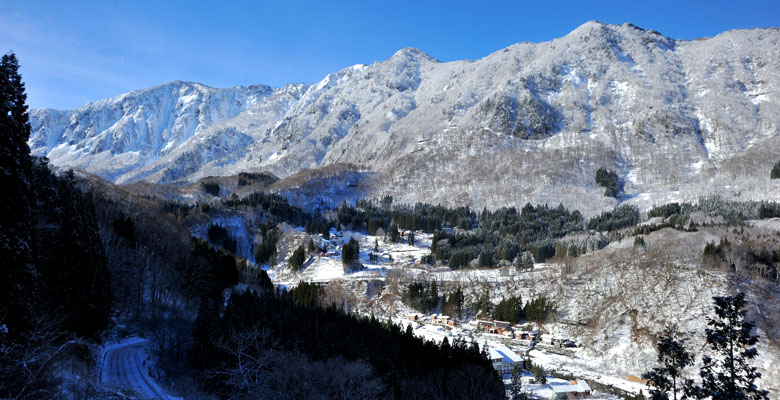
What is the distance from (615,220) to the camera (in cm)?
17500

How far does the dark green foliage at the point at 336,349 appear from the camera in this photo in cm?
3988

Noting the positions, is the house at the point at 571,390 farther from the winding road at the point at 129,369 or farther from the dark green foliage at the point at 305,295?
the winding road at the point at 129,369

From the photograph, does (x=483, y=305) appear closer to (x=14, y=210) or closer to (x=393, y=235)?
(x=393, y=235)

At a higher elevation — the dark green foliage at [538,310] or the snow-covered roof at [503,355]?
the dark green foliage at [538,310]

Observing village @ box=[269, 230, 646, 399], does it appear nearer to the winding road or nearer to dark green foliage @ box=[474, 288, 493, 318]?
dark green foliage @ box=[474, 288, 493, 318]

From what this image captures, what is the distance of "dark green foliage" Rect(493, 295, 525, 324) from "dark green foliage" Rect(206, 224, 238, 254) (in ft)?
267

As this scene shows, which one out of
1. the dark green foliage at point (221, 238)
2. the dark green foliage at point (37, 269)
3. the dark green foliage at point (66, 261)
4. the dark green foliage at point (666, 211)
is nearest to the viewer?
the dark green foliage at point (37, 269)

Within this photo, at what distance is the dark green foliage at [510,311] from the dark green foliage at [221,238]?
81.4 metres

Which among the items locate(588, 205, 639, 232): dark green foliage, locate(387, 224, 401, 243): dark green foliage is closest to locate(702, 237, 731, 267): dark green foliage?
locate(588, 205, 639, 232): dark green foliage

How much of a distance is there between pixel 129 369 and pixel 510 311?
256ft

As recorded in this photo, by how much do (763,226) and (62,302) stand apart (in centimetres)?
17515

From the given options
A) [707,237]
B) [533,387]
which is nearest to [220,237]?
[533,387]

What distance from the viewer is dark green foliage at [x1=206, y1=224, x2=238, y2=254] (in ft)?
448

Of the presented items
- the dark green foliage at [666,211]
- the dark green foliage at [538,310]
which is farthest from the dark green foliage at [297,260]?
the dark green foliage at [666,211]
